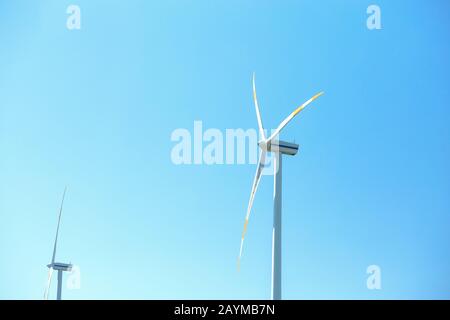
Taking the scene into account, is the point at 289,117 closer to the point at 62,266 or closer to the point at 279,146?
the point at 279,146

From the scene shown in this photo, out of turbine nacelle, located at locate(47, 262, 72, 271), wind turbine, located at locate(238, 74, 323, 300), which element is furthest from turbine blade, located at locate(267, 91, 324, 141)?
turbine nacelle, located at locate(47, 262, 72, 271)

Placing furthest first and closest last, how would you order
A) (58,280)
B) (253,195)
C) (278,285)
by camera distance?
(58,280) → (253,195) → (278,285)

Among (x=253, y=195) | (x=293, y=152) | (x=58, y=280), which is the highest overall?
(x=293, y=152)

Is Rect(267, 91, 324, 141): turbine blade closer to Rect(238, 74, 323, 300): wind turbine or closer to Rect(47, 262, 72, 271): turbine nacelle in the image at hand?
Rect(238, 74, 323, 300): wind turbine

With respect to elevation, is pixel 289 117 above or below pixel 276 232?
above

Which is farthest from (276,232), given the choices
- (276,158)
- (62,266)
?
(62,266)

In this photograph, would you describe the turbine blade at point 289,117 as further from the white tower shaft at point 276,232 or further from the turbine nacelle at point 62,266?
the turbine nacelle at point 62,266

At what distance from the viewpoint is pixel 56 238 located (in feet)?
204

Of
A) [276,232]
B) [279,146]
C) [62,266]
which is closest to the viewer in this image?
[276,232]
